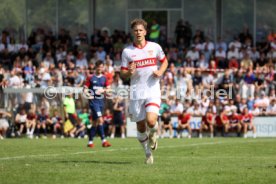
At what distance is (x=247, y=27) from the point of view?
38.1 meters

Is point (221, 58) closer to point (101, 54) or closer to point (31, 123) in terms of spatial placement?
point (101, 54)

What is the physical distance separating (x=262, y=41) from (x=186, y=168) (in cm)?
2580

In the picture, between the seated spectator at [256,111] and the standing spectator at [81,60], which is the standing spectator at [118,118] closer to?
the standing spectator at [81,60]

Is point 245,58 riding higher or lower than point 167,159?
higher

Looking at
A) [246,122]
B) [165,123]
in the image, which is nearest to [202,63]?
[165,123]

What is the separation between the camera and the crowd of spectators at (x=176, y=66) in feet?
102

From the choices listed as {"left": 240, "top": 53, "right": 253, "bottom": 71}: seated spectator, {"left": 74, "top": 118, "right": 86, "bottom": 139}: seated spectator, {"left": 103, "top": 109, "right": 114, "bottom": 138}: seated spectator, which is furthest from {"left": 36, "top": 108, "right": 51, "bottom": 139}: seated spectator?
{"left": 240, "top": 53, "right": 253, "bottom": 71}: seated spectator

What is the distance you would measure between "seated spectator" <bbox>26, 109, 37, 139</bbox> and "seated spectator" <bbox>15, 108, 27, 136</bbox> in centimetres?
16

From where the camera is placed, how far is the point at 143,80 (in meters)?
13.3

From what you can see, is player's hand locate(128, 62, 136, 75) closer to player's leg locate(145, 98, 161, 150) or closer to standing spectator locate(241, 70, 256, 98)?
player's leg locate(145, 98, 161, 150)

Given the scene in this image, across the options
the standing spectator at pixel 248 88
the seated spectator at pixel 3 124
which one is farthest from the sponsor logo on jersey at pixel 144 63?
the standing spectator at pixel 248 88

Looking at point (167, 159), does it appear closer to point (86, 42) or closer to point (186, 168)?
point (186, 168)

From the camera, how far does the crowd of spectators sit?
3098cm

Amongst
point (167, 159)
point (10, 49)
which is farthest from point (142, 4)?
point (167, 159)
